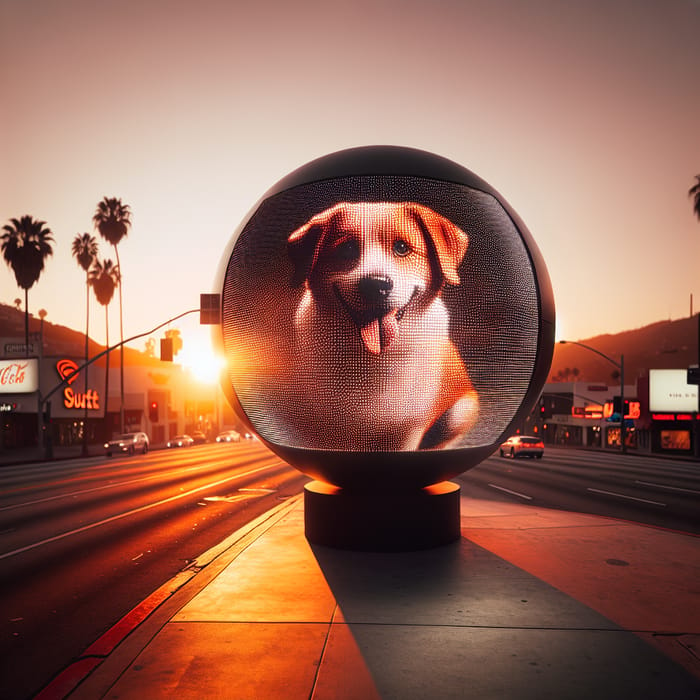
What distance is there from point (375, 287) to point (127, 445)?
1564 inches

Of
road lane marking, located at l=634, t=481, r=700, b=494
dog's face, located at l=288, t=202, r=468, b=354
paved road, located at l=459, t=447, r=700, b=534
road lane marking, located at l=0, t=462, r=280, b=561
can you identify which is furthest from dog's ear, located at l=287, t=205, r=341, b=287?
road lane marking, located at l=634, t=481, r=700, b=494

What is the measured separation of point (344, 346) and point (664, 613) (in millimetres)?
3849

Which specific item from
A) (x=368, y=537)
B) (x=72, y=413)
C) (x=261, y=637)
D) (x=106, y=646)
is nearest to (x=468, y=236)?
(x=368, y=537)

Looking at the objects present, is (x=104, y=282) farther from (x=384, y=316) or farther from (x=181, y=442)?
(x=384, y=316)

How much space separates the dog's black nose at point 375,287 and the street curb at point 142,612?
356 cm

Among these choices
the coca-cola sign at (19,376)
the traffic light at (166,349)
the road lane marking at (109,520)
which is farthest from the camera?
the coca-cola sign at (19,376)

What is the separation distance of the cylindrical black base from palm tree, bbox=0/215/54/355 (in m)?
50.1

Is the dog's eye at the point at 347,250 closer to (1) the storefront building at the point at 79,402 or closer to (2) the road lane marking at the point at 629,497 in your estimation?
(2) the road lane marking at the point at 629,497

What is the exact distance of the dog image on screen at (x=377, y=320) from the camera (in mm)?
6242

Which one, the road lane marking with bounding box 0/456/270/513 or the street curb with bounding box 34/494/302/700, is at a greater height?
the street curb with bounding box 34/494/302/700

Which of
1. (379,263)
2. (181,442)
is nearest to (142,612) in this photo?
Result: (379,263)

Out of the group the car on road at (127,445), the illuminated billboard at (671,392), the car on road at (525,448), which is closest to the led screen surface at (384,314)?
the car on road at (525,448)

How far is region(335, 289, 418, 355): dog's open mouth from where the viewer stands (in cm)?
624

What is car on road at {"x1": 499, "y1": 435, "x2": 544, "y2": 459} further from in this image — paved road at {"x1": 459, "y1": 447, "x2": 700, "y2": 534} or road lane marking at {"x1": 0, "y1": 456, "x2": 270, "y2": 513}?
road lane marking at {"x1": 0, "y1": 456, "x2": 270, "y2": 513}
